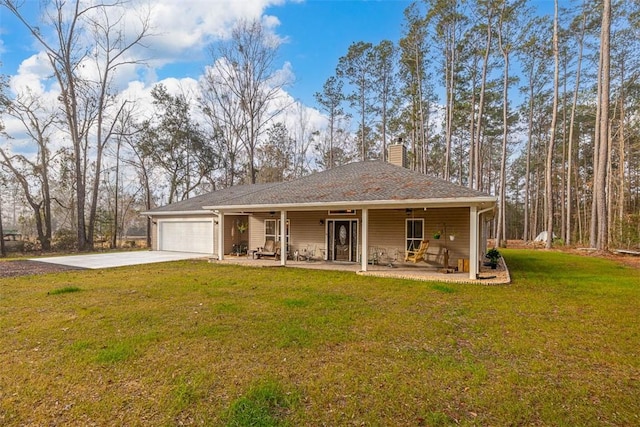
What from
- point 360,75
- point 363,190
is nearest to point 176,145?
point 360,75

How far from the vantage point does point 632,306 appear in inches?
225

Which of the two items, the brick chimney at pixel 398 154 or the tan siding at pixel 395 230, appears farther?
the brick chimney at pixel 398 154

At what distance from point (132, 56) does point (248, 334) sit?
72.1 feet

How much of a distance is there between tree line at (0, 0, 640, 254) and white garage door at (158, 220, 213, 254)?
501 cm

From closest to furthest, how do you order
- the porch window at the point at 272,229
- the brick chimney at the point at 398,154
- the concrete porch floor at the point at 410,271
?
the concrete porch floor at the point at 410,271
the porch window at the point at 272,229
the brick chimney at the point at 398,154

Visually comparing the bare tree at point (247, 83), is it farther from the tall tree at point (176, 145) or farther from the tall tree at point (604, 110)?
the tall tree at point (604, 110)

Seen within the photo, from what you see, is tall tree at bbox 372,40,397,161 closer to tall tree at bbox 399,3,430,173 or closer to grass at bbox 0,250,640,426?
tall tree at bbox 399,3,430,173

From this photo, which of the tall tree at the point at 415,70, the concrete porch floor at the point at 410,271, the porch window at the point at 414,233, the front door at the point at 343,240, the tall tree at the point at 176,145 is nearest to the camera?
the concrete porch floor at the point at 410,271

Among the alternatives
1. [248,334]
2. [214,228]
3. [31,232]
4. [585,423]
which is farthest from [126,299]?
[31,232]

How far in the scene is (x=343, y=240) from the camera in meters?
11.7

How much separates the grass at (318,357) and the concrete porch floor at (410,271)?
4.17 ft

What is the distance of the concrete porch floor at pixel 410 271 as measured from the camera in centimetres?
795

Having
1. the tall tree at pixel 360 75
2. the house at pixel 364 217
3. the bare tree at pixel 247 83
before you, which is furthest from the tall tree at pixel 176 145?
the tall tree at pixel 360 75

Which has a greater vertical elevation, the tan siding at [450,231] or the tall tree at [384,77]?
the tall tree at [384,77]
